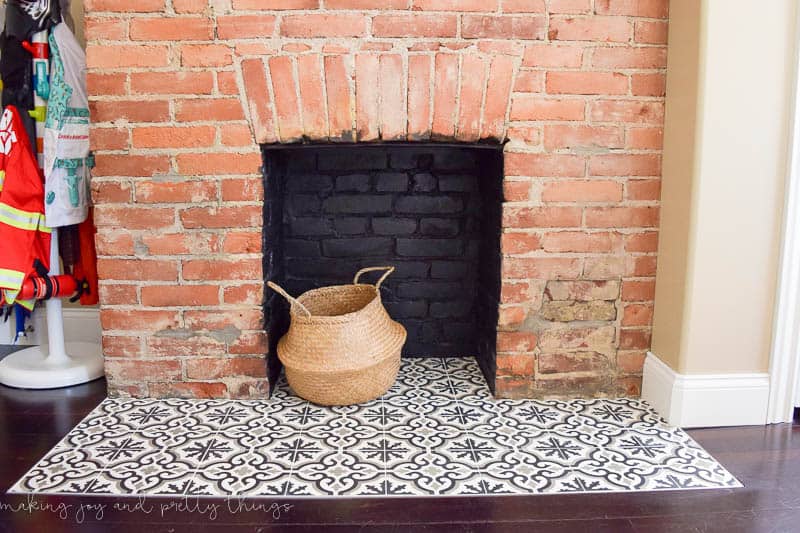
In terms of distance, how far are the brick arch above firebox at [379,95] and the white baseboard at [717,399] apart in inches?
41.5

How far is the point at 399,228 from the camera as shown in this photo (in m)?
2.75

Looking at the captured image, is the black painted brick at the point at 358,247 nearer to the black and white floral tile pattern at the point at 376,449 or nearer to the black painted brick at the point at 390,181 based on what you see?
the black painted brick at the point at 390,181

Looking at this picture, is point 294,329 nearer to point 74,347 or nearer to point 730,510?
point 74,347

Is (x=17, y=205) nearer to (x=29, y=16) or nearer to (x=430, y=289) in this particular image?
(x=29, y=16)

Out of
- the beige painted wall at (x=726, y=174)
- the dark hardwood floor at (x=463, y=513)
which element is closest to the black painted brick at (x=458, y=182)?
the beige painted wall at (x=726, y=174)

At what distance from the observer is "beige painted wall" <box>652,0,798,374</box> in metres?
2.00

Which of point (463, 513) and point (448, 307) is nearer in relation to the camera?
point (463, 513)

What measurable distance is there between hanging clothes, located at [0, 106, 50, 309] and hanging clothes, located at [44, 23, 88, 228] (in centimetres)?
6

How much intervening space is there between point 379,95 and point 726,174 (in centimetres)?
115

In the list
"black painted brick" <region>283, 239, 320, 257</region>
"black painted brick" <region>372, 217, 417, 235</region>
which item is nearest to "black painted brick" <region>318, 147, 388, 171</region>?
"black painted brick" <region>372, 217, 417, 235</region>

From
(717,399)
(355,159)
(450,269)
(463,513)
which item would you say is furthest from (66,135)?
(717,399)

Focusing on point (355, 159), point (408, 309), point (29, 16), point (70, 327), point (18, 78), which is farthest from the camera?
point (70, 327)

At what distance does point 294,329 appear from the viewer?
7.57 feet

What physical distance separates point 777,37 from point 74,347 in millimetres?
2893
